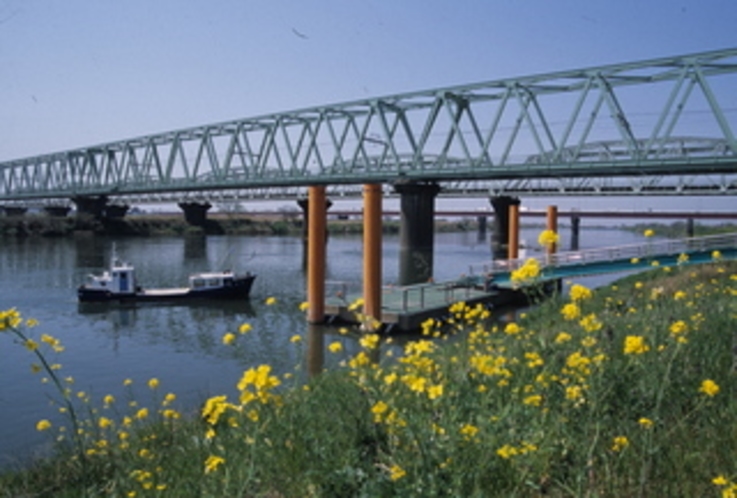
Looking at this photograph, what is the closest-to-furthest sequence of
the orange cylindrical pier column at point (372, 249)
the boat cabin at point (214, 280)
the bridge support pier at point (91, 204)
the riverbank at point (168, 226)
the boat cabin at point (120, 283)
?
the orange cylindrical pier column at point (372, 249) → the boat cabin at point (120, 283) → the boat cabin at point (214, 280) → the riverbank at point (168, 226) → the bridge support pier at point (91, 204)

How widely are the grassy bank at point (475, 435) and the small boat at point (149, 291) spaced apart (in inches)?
1037

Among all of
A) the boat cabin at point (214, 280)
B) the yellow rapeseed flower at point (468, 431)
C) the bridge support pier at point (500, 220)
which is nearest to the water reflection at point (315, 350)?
the boat cabin at point (214, 280)

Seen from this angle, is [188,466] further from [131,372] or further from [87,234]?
[87,234]

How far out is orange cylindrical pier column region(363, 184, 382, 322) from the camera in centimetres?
2080

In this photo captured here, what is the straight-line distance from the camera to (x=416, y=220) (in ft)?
182

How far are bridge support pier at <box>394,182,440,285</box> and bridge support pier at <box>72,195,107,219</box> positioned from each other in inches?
2514

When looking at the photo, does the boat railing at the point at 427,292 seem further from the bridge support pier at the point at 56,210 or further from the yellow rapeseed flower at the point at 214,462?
the bridge support pier at the point at 56,210

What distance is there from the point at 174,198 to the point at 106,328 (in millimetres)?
75211

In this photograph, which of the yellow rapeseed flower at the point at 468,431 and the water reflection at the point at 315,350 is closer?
the yellow rapeseed flower at the point at 468,431

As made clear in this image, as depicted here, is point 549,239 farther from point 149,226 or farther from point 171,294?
point 149,226

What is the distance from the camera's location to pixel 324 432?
407 centimetres


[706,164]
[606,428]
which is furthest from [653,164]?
[606,428]

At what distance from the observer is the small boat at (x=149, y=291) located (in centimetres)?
3000

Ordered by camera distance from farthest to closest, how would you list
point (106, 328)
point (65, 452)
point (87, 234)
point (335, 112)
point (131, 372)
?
point (87, 234), point (335, 112), point (106, 328), point (131, 372), point (65, 452)
